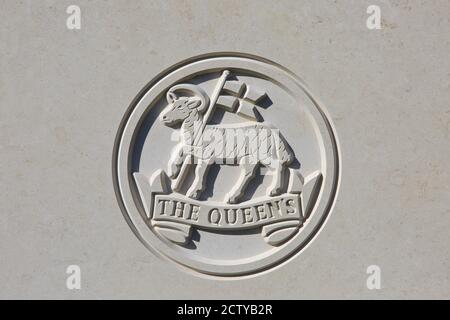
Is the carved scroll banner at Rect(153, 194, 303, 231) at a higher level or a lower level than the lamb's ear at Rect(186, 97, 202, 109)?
lower

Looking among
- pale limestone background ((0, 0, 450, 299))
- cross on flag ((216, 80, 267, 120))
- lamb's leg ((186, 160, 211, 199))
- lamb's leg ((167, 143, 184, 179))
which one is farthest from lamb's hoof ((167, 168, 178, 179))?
cross on flag ((216, 80, 267, 120))

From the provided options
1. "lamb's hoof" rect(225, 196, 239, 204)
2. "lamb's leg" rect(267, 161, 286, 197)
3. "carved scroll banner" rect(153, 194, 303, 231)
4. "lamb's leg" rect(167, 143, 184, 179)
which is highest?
"lamb's leg" rect(167, 143, 184, 179)

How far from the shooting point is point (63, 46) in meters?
7.68

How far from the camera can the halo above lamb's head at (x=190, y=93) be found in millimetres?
7578

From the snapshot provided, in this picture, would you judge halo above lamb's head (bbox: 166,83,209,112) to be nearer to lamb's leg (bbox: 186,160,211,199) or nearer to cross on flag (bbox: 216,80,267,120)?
cross on flag (bbox: 216,80,267,120)

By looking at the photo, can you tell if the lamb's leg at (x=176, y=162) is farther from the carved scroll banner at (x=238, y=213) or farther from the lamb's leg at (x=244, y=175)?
the lamb's leg at (x=244, y=175)

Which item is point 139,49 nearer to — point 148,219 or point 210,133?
point 210,133

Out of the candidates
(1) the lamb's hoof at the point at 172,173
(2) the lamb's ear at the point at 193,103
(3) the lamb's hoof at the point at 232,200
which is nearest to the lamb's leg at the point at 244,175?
(3) the lamb's hoof at the point at 232,200

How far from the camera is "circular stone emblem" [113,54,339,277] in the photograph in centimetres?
754

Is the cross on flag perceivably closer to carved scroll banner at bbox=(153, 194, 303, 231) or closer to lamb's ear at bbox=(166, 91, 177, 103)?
lamb's ear at bbox=(166, 91, 177, 103)

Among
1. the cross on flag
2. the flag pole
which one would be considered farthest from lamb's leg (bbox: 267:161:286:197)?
the flag pole

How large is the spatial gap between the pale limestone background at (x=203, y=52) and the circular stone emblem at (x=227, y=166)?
0.11 m

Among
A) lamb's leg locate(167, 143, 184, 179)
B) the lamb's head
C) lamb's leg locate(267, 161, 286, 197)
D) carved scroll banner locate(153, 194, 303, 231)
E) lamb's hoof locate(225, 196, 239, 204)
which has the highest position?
the lamb's head

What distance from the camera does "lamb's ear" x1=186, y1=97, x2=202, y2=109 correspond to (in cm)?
755
